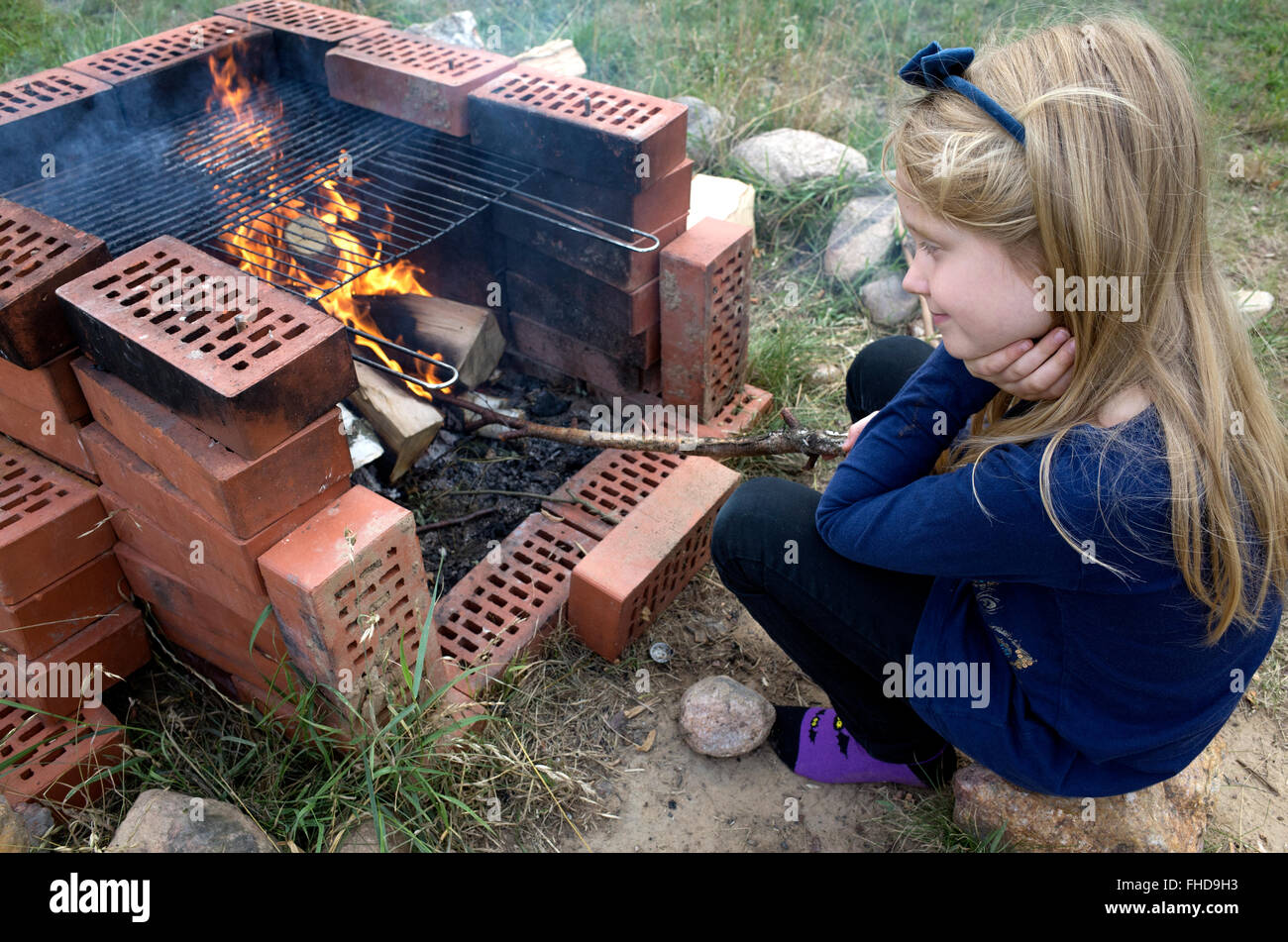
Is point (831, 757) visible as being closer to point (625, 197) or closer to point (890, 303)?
point (625, 197)

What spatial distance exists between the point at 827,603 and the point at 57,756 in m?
2.00

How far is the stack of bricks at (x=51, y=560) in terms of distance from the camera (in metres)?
2.10

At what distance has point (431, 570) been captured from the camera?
2.96m

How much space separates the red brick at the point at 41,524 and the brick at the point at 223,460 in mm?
312

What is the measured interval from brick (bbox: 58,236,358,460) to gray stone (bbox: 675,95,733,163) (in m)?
3.37

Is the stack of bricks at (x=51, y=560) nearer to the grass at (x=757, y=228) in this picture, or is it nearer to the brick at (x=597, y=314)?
the grass at (x=757, y=228)

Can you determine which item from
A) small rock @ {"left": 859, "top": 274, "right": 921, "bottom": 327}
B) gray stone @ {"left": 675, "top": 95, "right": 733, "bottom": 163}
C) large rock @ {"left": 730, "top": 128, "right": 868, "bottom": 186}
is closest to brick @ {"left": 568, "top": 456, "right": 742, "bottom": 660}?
small rock @ {"left": 859, "top": 274, "right": 921, "bottom": 327}

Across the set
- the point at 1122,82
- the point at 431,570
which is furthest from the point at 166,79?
the point at 1122,82

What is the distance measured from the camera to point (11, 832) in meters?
1.99

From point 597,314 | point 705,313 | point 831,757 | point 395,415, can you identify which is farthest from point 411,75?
point 831,757

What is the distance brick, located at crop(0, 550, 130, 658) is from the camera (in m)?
2.31

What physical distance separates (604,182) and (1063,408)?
173 centimetres

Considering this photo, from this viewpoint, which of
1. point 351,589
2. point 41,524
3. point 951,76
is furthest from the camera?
point 41,524

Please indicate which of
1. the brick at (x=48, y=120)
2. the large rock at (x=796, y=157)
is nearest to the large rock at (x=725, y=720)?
the brick at (x=48, y=120)
